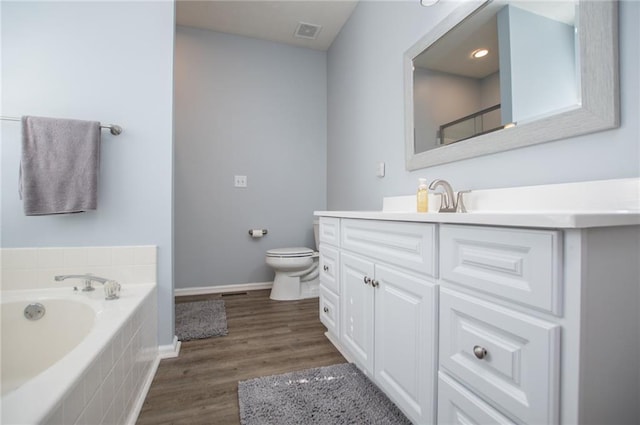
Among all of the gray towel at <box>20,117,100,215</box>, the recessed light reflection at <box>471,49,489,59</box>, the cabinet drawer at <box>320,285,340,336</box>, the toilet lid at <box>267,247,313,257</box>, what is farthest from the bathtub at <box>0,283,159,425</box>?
the recessed light reflection at <box>471,49,489,59</box>

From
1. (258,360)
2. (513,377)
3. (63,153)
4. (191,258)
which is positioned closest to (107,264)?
(63,153)

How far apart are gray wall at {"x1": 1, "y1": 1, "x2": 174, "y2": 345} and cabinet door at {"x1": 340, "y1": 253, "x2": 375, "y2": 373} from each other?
1.00m

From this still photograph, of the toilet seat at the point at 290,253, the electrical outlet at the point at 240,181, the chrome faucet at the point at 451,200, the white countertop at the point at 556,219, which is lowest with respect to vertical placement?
the toilet seat at the point at 290,253

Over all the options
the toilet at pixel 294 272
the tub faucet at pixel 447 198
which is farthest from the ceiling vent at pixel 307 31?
the tub faucet at pixel 447 198

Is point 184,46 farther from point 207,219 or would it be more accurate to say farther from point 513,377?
point 513,377

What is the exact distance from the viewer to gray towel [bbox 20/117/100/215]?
4.58ft

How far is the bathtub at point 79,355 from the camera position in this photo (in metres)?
0.65

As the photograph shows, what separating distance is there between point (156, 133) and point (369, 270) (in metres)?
1.38

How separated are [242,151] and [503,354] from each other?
2690mm

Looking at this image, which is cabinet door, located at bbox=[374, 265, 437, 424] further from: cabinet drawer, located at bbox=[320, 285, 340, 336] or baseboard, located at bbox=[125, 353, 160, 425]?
baseboard, located at bbox=[125, 353, 160, 425]

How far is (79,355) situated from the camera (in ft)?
2.63

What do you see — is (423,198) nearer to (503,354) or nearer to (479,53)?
(479,53)

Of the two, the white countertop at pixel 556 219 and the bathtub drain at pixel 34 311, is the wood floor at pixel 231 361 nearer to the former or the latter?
the bathtub drain at pixel 34 311

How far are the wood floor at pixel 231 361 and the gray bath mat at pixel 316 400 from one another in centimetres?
7
